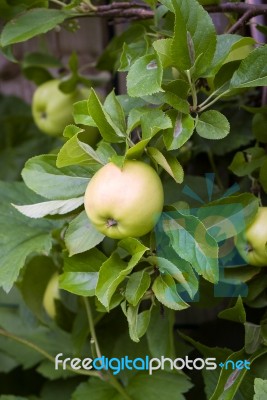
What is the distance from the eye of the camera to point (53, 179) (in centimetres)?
61

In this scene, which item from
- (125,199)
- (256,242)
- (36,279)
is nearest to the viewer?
(125,199)

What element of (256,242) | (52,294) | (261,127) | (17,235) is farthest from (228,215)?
(52,294)

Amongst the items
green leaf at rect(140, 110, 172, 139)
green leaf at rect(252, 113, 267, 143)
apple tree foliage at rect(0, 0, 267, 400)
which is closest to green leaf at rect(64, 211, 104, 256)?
apple tree foliage at rect(0, 0, 267, 400)

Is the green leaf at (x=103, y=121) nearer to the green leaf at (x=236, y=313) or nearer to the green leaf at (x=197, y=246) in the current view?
the green leaf at (x=197, y=246)

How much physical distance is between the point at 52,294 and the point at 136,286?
0.34 meters

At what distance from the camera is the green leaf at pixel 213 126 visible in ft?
1.80

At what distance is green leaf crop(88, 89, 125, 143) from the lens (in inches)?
21.1

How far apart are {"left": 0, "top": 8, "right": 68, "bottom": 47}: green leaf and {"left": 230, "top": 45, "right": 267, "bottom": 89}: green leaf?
0.80 feet

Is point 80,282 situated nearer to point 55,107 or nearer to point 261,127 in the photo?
point 261,127

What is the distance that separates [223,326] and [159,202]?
42cm

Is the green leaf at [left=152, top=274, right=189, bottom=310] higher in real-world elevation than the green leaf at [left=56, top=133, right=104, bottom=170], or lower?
lower

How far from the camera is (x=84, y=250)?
59cm

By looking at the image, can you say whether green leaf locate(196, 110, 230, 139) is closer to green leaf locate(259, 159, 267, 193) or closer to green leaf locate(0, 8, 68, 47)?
green leaf locate(259, 159, 267, 193)

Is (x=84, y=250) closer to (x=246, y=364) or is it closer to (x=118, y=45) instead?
(x=246, y=364)
